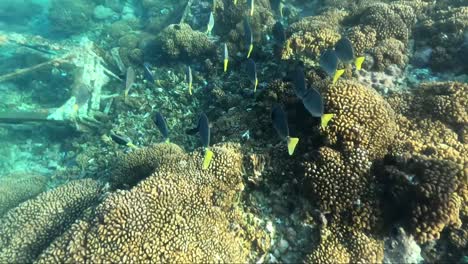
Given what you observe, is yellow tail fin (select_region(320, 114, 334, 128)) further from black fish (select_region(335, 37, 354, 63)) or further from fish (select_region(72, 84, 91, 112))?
fish (select_region(72, 84, 91, 112))

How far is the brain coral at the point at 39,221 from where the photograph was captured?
16.2 feet

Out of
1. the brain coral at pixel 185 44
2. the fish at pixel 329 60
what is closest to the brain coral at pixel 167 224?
the fish at pixel 329 60

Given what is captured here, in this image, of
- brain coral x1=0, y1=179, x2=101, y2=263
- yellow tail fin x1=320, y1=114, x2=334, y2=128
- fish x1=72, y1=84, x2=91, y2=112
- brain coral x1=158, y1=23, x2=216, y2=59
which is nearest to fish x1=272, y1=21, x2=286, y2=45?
yellow tail fin x1=320, y1=114, x2=334, y2=128

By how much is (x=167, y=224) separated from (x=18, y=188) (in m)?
5.32

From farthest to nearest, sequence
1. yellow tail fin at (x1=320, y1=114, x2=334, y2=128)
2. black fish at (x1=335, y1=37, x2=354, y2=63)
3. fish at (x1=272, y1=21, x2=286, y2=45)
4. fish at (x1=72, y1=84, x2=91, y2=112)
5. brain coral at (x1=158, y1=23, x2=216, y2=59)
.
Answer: brain coral at (x1=158, y1=23, x2=216, y2=59)
fish at (x1=72, y1=84, x2=91, y2=112)
fish at (x1=272, y1=21, x2=286, y2=45)
black fish at (x1=335, y1=37, x2=354, y2=63)
yellow tail fin at (x1=320, y1=114, x2=334, y2=128)

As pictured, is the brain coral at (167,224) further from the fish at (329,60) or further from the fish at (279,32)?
the fish at (279,32)

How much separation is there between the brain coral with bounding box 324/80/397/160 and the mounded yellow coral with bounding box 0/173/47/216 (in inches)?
265

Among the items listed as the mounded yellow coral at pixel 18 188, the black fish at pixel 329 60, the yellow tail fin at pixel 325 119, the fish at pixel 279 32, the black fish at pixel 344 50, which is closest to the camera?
the yellow tail fin at pixel 325 119

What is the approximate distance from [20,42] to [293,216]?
1003cm

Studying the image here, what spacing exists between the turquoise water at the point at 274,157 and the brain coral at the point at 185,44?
21 centimetres

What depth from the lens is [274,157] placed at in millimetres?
4645

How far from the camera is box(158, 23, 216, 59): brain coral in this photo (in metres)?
9.09

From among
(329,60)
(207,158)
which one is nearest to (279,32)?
(329,60)

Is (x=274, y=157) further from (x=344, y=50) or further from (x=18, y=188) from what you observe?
(x=18, y=188)
